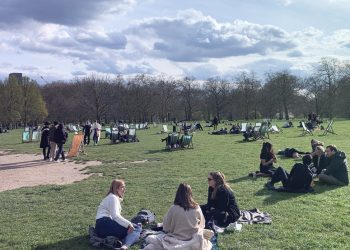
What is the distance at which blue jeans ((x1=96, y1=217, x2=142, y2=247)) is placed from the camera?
23.7 feet

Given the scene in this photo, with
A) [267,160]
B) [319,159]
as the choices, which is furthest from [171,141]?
[319,159]

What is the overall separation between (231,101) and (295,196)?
79413mm

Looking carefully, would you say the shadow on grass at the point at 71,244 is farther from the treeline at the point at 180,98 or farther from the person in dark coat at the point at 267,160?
the treeline at the point at 180,98

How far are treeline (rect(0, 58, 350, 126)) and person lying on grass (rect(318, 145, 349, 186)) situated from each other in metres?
60.1

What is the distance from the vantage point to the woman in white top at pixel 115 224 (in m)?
7.25

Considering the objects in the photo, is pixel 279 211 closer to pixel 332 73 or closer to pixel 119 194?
pixel 119 194

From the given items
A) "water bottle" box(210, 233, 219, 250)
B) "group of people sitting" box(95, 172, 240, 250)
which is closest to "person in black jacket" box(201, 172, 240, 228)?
"group of people sitting" box(95, 172, 240, 250)

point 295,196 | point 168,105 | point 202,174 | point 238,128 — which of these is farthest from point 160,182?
point 168,105

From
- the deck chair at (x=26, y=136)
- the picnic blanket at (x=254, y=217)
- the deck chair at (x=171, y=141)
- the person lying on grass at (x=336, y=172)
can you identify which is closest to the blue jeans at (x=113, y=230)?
the picnic blanket at (x=254, y=217)

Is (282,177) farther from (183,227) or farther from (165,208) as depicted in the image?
Answer: (183,227)

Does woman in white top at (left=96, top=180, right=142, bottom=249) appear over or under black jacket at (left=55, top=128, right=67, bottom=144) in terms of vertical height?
under

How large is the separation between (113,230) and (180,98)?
3510 inches

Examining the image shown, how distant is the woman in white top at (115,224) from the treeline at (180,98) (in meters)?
66.4

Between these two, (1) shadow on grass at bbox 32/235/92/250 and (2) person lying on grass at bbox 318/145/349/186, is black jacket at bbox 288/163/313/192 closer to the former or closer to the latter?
(2) person lying on grass at bbox 318/145/349/186
